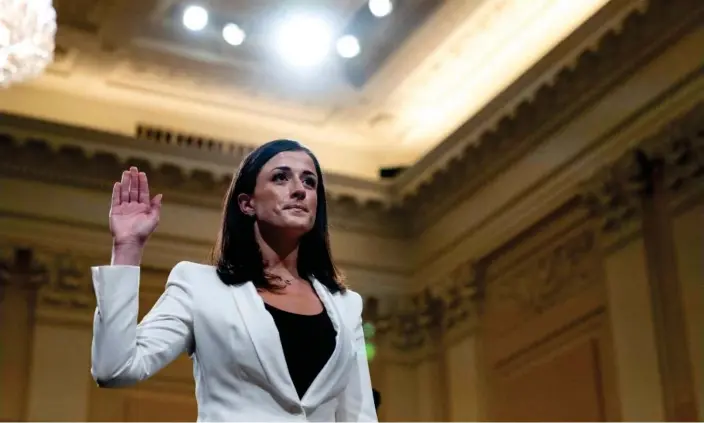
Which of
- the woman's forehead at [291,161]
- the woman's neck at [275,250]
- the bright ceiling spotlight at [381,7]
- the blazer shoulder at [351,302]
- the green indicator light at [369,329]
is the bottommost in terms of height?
the blazer shoulder at [351,302]

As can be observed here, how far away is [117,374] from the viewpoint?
6.04 feet

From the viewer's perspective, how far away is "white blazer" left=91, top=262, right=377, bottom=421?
1.86 metres

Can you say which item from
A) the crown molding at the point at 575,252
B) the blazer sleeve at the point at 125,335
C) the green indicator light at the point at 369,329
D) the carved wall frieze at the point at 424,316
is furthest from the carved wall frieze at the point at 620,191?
the blazer sleeve at the point at 125,335

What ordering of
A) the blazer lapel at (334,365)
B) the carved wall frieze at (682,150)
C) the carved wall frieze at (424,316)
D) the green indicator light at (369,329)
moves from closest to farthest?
1. the blazer lapel at (334,365)
2. the carved wall frieze at (682,150)
3. the carved wall frieze at (424,316)
4. the green indicator light at (369,329)

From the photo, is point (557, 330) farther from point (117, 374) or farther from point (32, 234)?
point (117, 374)

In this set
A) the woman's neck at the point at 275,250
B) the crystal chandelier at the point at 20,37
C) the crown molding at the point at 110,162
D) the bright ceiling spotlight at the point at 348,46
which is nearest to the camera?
the woman's neck at the point at 275,250

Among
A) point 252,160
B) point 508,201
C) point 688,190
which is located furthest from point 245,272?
point 508,201

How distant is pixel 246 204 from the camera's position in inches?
87.7

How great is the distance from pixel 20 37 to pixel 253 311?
3.23 metres

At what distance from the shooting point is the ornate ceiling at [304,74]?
728cm

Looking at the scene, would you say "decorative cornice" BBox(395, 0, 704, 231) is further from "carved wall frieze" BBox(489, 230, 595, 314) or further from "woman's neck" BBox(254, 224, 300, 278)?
"woman's neck" BBox(254, 224, 300, 278)

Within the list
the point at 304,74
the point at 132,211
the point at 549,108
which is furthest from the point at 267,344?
the point at 304,74

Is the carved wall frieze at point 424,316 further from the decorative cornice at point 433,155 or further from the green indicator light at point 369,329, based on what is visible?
the decorative cornice at point 433,155

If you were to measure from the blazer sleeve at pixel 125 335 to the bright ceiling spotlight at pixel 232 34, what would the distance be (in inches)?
222
